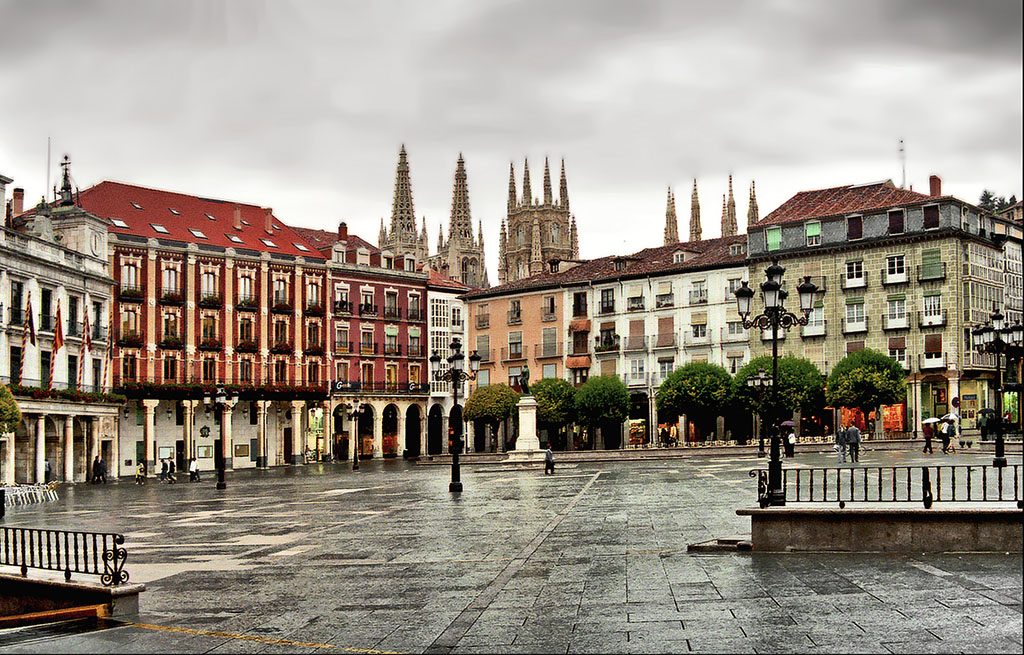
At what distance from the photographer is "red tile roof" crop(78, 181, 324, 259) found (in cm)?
8100

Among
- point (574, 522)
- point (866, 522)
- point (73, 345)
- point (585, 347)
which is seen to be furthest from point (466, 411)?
point (866, 522)

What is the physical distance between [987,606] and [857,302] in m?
70.5

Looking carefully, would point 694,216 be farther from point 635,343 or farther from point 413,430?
point 413,430

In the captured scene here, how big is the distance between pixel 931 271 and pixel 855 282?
5356 millimetres

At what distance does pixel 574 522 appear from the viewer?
81.8 ft

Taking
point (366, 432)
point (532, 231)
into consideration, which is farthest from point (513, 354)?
point (532, 231)

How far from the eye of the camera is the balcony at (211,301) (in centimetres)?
8306

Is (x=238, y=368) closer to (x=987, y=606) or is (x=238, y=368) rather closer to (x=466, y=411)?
(x=466, y=411)

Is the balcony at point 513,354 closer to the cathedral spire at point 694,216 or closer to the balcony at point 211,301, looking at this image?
the balcony at point 211,301

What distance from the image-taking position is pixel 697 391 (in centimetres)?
7956

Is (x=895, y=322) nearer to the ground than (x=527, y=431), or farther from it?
farther from it

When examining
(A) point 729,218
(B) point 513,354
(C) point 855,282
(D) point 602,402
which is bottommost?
(D) point 602,402

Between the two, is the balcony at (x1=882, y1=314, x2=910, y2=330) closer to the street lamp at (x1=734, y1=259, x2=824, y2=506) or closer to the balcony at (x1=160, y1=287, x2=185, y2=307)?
the balcony at (x1=160, y1=287, x2=185, y2=307)

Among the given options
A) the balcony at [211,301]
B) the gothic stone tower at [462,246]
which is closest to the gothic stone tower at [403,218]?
the gothic stone tower at [462,246]
